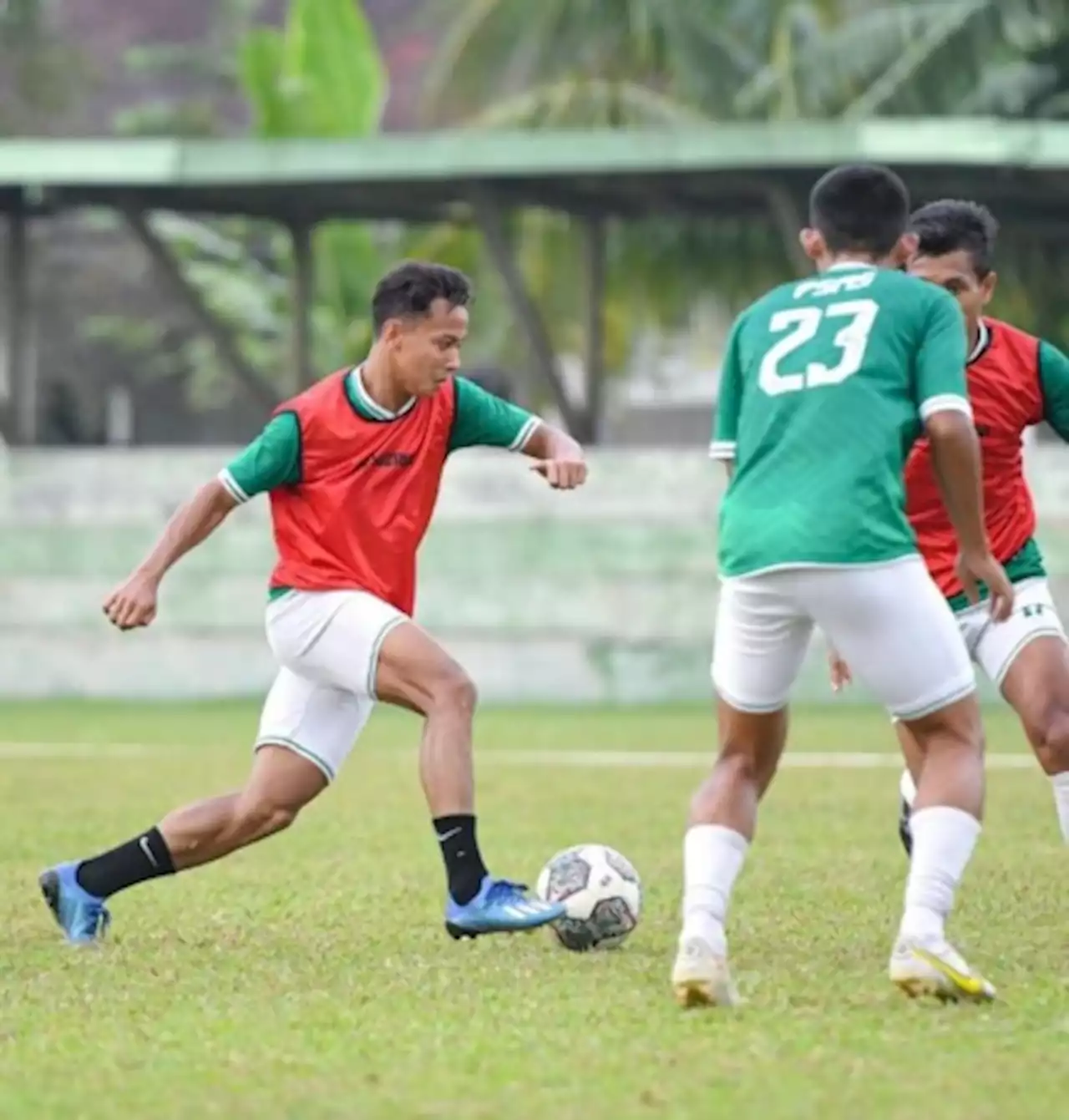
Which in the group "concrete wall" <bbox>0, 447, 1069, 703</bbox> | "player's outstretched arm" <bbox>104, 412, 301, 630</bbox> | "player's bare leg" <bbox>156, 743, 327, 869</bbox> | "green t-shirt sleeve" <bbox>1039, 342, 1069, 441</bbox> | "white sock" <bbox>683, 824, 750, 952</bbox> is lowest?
"concrete wall" <bbox>0, 447, 1069, 703</bbox>

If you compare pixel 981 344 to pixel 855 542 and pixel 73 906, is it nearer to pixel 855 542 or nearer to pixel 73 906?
pixel 855 542

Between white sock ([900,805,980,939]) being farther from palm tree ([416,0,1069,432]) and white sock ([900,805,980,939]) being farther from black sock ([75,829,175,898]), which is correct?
palm tree ([416,0,1069,432])

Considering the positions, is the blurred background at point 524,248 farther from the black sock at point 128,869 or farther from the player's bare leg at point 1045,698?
the black sock at point 128,869

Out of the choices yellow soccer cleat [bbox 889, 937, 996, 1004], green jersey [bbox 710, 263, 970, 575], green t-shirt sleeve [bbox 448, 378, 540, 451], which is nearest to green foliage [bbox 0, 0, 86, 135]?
green t-shirt sleeve [bbox 448, 378, 540, 451]

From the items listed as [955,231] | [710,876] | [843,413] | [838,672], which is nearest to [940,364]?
[843,413]

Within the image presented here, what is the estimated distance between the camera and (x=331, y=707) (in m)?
8.70

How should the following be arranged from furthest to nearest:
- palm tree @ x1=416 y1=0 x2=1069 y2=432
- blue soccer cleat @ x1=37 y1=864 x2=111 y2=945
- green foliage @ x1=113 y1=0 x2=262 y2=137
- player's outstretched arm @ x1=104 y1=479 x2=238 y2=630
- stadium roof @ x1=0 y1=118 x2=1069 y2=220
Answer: green foliage @ x1=113 y1=0 x2=262 y2=137
palm tree @ x1=416 y1=0 x2=1069 y2=432
stadium roof @ x1=0 y1=118 x2=1069 y2=220
blue soccer cleat @ x1=37 y1=864 x2=111 y2=945
player's outstretched arm @ x1=104 y1=479 x2=238 y2=630

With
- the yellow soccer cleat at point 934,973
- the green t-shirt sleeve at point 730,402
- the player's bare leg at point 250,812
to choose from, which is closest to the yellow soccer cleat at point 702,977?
the yellow soccer cleat at point 934,973

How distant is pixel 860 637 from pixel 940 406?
0.57 metres

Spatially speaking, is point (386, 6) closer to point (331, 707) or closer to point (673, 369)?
point (673, 369)

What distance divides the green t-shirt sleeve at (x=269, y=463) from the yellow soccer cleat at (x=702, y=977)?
84.9 inches

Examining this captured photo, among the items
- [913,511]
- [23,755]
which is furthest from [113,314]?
[913,511]

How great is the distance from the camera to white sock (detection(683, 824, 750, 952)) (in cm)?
700

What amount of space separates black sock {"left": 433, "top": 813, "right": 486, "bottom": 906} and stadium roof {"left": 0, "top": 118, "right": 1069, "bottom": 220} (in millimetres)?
13598
